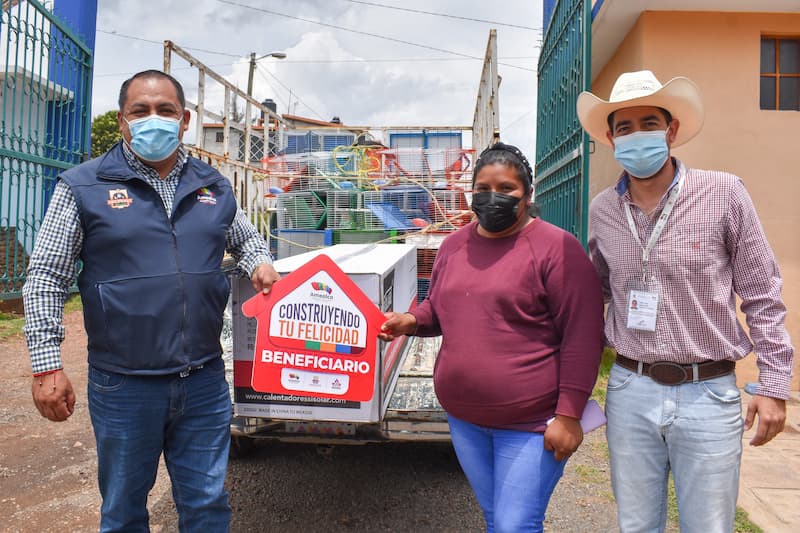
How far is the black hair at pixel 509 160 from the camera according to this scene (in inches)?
82.0

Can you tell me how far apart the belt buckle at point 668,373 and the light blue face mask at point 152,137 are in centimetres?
189

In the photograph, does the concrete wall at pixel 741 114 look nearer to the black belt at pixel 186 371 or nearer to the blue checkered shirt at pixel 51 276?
the black belt at pixel 186 371

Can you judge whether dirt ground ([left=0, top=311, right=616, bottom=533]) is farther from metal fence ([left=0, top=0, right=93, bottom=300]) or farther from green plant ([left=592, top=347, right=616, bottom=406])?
metal fence ([left=0, top=0, right=93, bottom=300])

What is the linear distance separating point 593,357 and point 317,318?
A: 3.50 ft

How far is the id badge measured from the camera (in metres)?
1.92

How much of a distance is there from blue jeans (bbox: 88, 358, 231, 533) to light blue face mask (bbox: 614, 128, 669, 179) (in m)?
1.71

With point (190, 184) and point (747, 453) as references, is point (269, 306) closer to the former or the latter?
point (190, 184)

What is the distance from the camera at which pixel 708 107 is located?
18.4ft

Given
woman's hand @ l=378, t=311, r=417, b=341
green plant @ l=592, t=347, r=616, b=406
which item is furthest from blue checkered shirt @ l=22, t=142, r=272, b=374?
green plant @ l=592, t=347, r=616, b=406

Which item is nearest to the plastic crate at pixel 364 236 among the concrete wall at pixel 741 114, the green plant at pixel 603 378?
the green plant at pixel 603 378

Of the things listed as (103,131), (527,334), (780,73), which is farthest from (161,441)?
(103,131)

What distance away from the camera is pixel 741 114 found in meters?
5.61

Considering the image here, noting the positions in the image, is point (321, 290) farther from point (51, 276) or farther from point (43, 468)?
point (43, 468)

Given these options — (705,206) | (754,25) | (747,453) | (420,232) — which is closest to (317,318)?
(705,206)
